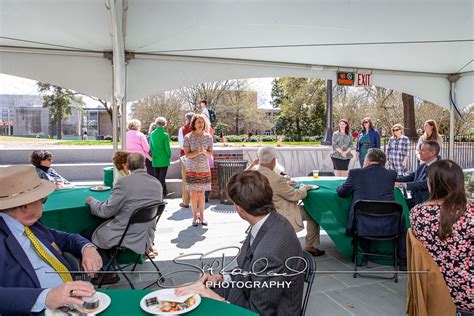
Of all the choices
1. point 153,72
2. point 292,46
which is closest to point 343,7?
point 292,46

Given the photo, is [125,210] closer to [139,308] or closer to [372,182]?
[139,308]

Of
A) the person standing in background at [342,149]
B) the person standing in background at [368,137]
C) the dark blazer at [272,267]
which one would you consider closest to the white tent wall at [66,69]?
the dark blazer at [272,267]

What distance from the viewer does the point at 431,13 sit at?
3826 millimetres

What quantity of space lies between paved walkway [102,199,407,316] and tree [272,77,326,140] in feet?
61.1

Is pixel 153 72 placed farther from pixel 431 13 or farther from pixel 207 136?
pixel 431 13

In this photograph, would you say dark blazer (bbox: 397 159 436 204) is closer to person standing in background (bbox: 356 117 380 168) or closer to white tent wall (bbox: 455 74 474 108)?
white tent wall (bbox: 455 74 474 108)

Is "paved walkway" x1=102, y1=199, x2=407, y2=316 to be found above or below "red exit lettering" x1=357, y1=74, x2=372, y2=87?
below

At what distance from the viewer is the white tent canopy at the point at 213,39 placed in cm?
365

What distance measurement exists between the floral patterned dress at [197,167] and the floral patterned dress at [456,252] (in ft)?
11.8

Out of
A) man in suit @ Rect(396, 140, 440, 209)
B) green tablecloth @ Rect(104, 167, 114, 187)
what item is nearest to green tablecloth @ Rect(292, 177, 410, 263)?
man in suit @ Rect(396, 140, 440, 209)

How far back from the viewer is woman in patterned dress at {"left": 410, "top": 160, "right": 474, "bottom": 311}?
216 centimetres

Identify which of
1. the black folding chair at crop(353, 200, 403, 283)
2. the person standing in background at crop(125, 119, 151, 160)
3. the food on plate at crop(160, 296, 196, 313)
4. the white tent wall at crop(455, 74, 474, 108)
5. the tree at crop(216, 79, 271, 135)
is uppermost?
the tree at crop(216, 79, 271, 135)

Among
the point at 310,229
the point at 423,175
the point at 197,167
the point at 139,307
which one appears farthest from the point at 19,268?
the point at 423,175

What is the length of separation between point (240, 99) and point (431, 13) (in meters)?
24.7
